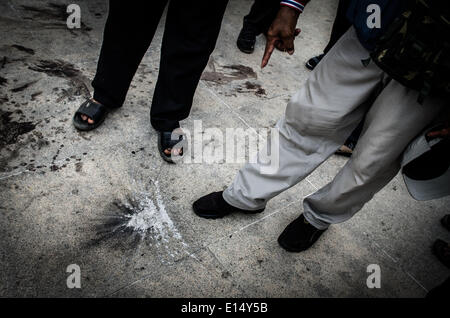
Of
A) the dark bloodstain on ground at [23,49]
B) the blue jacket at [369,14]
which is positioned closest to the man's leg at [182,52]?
the blue jacket at [369,14]

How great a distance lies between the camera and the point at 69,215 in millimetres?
1562

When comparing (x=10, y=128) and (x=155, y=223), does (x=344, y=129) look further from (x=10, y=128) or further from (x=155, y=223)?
(x=10, y=128)

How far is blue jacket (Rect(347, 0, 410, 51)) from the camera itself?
1065 mm

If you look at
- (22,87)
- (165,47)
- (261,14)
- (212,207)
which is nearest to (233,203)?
(212,207)

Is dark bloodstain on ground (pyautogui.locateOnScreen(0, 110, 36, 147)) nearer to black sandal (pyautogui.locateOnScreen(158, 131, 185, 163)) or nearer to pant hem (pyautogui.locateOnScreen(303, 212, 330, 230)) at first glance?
black sandal (pyautogui.locateOnScreen(158, 131, 185, 163))

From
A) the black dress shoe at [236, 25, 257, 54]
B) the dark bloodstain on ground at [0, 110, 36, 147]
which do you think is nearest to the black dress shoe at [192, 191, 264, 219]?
the dark bloodstain on ground at [0, 110, 36, 147]

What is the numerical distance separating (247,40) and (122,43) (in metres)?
1.72

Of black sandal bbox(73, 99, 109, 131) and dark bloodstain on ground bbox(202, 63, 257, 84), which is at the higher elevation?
dark bloodstain on ground bbox(202, 63, 257, 84)

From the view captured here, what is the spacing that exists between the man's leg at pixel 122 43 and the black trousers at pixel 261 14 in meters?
1.74

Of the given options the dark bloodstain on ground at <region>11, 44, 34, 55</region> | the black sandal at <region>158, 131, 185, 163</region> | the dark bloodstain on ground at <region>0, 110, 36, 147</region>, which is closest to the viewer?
the dark bloodstain on ground at <region>0, 110, 36, 147</region>

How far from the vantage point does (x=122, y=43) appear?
1.74 meters

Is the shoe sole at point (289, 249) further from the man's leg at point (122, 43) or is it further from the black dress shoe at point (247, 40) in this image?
the black dress shoe at point (247, 40)

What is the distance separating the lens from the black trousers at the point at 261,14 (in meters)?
3.16

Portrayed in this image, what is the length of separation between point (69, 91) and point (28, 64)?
42 cm
